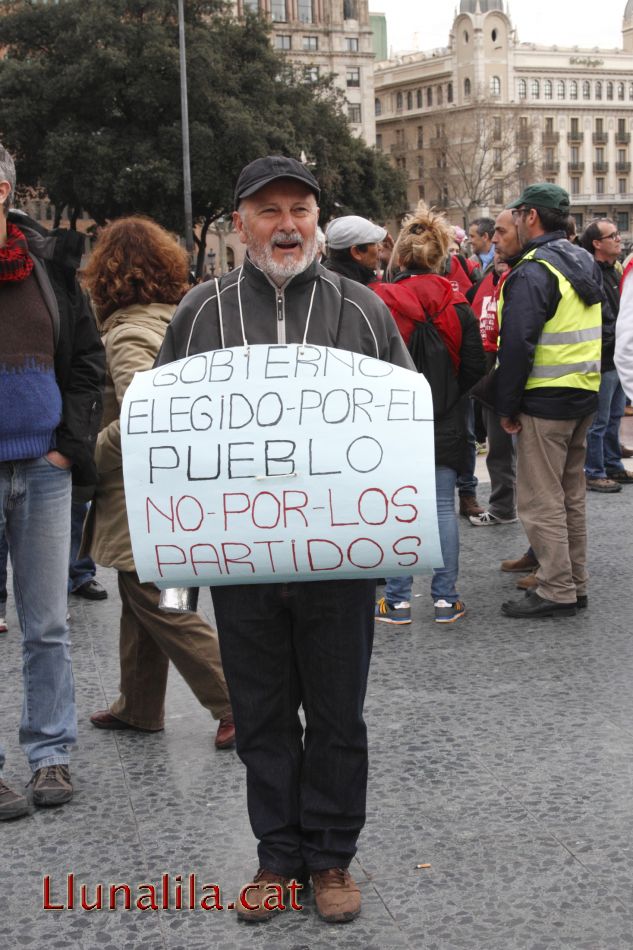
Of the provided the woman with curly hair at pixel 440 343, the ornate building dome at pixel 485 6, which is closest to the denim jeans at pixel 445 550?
the woman with curly hair at pixel 440 343

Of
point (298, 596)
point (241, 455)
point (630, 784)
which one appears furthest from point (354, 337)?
point (630, 784)

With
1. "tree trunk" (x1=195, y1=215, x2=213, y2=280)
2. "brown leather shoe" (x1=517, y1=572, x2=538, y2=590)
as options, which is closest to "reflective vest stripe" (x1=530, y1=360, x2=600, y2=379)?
"brown leather shoe" (x1=517, y1=572, x2=538, y2=590)

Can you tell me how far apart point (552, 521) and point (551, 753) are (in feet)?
6.30

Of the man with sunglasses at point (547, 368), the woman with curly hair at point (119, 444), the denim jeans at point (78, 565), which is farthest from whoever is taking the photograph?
the denim jeans at point (78, 565)

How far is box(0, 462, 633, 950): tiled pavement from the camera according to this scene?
3062mm

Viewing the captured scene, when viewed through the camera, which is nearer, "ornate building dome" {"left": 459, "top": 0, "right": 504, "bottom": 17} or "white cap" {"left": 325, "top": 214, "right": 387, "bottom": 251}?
"white cap" {"left": 325, "top": 214, "right": 387, "bottom": 251}

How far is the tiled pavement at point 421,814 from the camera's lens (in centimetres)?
306

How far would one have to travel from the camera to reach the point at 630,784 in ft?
12.8

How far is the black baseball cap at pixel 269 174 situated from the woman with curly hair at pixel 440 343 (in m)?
2.72

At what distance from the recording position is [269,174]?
3027 mm

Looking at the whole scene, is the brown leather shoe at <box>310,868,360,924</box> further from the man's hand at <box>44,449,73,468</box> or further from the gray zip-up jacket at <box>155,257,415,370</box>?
the man's hand at <box>44,449,73,468</box>

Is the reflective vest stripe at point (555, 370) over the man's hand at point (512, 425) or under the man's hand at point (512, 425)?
over

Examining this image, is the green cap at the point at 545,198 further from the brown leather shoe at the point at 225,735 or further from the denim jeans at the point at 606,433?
the denim jeans at the point at 606,433

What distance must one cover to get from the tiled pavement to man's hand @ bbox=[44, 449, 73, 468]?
1090 millimetres
